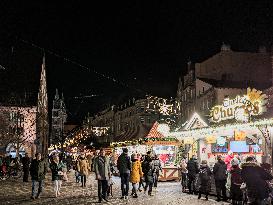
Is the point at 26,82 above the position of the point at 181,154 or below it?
above

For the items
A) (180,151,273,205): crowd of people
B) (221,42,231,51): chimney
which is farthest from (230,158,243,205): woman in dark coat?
(221,42,231,51): chimney

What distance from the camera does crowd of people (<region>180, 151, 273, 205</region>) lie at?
10.1 m

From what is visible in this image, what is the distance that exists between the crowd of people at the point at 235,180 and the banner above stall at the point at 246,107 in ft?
7.26

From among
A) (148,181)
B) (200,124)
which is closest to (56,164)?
(148,181)

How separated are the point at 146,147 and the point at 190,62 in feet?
110

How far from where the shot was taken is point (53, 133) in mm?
178000

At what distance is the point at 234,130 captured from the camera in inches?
854

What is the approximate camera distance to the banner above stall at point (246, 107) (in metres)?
20.0

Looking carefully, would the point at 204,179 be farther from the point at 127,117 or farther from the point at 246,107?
the point at 127,117

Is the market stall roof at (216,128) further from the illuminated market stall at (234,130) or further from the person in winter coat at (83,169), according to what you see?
the person in winter coat at (83,169)

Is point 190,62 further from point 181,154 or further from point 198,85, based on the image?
point 181,154

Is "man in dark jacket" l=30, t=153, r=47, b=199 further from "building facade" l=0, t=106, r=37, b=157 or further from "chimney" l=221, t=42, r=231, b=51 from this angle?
"chimney" l=221, t=42, r=231, b=51

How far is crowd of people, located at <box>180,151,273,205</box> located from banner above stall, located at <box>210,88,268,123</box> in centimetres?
221

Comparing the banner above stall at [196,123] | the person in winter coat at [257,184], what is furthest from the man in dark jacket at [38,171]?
the banner above stall at [196,123]
